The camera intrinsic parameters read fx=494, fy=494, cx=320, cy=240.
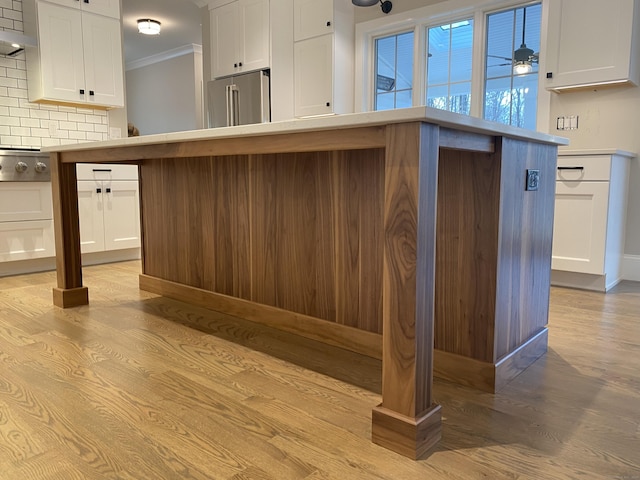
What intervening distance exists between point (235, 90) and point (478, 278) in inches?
158

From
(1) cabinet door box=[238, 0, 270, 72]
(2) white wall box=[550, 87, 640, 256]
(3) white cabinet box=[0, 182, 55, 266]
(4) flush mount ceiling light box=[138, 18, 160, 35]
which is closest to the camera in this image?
(2) white wall box=[550, 87, 640, 256]

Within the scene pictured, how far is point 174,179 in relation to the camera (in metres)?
2.72

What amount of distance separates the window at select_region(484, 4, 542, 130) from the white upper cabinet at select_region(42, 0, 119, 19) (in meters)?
3.15

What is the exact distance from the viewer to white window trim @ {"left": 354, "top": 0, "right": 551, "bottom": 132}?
3.59 meters

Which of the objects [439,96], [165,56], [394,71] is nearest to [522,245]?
[439,96]

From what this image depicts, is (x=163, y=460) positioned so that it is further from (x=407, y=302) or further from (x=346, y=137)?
(x=346, y=137)

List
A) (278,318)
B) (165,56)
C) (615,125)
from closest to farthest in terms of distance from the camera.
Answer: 1. (278,318)
2. (615,125)
3. (165,56)

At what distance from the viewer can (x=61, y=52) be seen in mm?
3939

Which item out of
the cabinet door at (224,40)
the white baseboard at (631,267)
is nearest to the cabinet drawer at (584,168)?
the white baseboard at (631,267)

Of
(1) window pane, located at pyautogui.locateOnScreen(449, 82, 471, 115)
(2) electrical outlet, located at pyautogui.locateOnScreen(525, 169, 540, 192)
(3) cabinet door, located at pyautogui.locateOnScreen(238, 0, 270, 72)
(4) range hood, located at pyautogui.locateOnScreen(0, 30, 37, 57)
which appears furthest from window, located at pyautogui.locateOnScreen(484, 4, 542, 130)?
(4) range hood, located at pyautogui.locateOnScreen(0, 30, 37, 57)

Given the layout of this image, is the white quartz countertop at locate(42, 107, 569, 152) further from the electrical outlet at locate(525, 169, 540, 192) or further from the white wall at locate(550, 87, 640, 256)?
the white wall at locate(550, 87, 640, 256)

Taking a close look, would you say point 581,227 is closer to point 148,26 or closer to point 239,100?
point 239,100

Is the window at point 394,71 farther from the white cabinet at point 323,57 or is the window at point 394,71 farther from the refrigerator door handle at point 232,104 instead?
the refrigerator door handle at point 232,104

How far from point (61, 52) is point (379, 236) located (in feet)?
11.3
